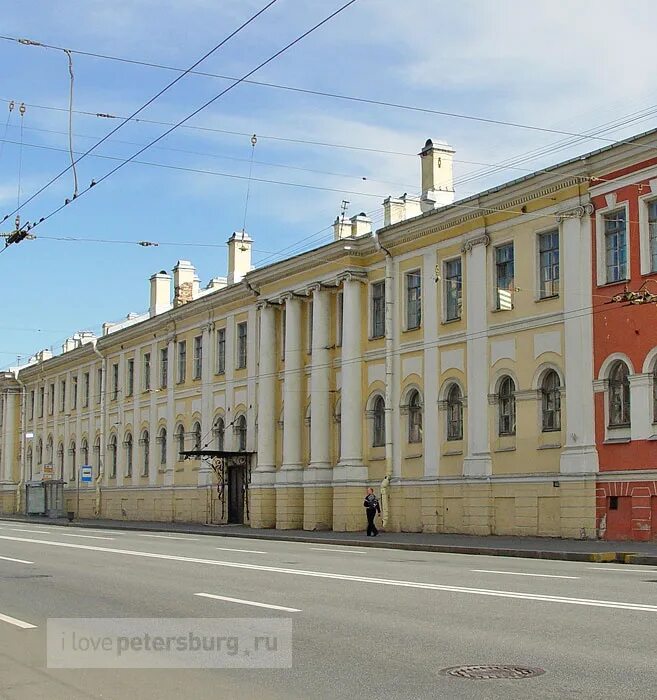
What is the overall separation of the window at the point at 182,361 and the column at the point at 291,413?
10929 mm

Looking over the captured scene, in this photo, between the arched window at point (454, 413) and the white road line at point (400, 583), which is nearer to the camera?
the white road line at point (400, 583)

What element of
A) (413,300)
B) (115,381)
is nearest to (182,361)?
(115,381)

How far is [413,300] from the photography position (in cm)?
3616

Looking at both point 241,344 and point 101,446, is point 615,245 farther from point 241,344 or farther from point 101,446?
point 101,446

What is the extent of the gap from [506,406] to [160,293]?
97.8 ft

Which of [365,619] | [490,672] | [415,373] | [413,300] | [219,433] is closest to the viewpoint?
[490,672]

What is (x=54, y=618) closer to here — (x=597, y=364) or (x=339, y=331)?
(x=597, y=364)

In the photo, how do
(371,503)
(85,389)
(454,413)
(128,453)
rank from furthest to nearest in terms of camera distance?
(85,389), (128,453), (454,413), (371,503)

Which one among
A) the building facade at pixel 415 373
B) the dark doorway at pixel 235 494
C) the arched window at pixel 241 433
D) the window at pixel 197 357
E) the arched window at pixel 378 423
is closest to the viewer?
the building facade at pixel 415 373

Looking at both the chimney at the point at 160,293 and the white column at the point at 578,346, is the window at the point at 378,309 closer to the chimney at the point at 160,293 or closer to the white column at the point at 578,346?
the white column at the point at 578,346

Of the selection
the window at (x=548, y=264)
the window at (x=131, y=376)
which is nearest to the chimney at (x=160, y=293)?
the window at (x=131, y=376)

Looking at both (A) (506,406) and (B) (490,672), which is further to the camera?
(A) (506,406)

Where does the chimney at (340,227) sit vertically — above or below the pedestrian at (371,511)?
above

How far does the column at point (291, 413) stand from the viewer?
4031 centimetres
